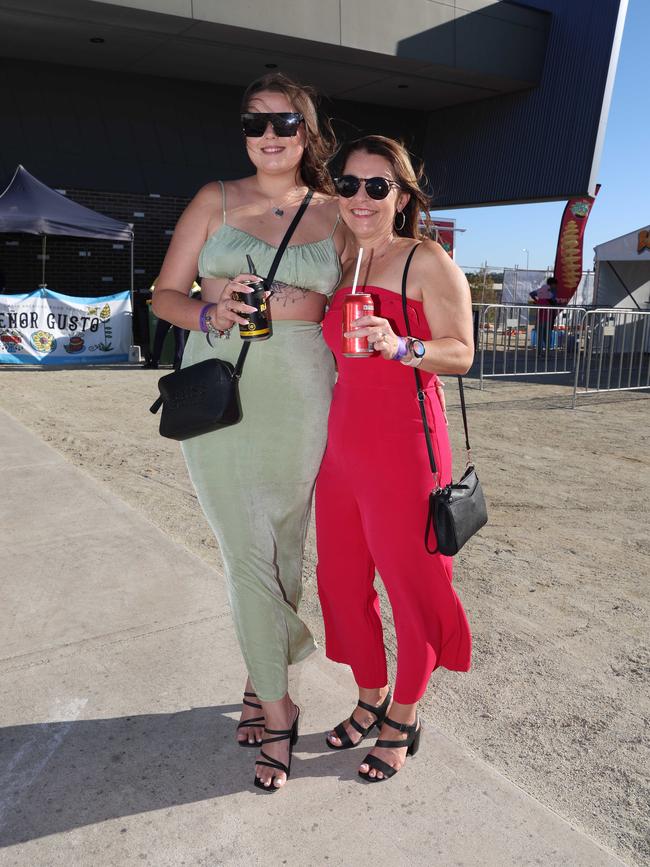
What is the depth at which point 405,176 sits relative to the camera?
257 centimetres

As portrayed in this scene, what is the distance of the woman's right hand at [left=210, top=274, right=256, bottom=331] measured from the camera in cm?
224

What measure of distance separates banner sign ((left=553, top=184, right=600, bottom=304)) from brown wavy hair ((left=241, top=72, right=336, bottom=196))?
18641 millimetres

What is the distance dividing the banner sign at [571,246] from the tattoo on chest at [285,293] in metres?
18.9

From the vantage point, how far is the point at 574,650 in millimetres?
3498

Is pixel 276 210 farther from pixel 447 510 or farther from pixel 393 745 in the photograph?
pixel 393 745

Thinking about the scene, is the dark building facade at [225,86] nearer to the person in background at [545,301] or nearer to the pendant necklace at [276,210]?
the person in background at [545,301]

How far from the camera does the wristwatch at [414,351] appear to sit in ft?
7.63

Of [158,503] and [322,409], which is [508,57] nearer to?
[158,503]

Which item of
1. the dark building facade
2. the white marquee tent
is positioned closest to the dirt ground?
the dark building facade

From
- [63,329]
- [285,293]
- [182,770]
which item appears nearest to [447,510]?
[285,293]

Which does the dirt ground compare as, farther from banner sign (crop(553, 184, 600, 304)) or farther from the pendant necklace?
banner sign (crop(553, 184, 600, 304))

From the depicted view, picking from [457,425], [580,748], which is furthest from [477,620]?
[457,425]

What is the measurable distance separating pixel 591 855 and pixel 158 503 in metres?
4.00

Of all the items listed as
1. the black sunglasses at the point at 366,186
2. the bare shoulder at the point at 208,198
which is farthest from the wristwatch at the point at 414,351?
the bare shoulder at the point at 208,198
